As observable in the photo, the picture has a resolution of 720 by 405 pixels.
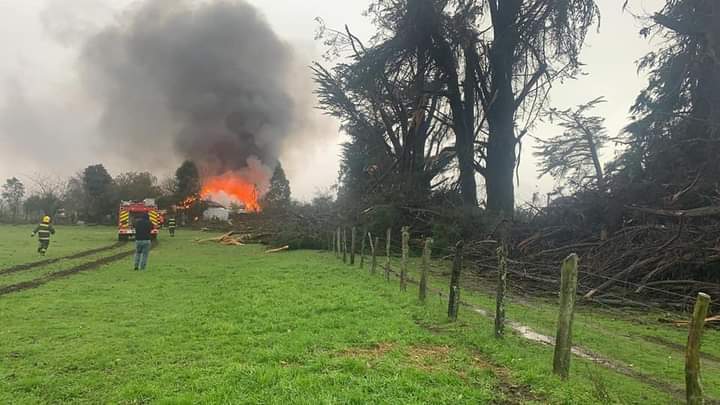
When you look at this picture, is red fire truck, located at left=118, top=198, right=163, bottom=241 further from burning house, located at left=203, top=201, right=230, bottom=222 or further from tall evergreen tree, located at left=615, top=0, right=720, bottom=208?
burning house, located at left=203, top=201, right=230, bottom=222

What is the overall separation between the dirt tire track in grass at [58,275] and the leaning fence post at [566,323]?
1191 cm

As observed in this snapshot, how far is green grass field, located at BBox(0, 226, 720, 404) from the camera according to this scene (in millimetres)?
5199

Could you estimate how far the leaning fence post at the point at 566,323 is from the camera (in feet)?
19.2

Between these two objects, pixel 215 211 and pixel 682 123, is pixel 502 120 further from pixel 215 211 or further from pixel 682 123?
pixel 215 211

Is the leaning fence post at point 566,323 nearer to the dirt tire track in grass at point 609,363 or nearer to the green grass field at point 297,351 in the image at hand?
the green grass field at point 297,351

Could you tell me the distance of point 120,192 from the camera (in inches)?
2483

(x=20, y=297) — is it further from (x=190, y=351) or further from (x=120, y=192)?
(x=120, y=192)

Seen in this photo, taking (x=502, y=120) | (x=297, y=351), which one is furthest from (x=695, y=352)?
(x=502, y=120)

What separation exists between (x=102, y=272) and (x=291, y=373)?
12.6m

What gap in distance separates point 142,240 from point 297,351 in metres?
11.8

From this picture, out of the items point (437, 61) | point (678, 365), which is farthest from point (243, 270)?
point (437, 61)

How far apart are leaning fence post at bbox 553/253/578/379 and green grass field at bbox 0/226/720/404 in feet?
0.53

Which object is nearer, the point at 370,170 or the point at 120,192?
the point at 370,170

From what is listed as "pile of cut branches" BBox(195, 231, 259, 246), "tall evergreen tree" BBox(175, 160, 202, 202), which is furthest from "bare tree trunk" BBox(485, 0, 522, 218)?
"tall evergreen tree" BBox(175, 160, 202, 202)
